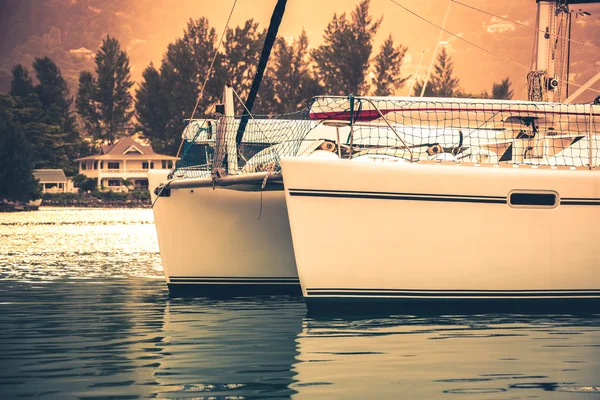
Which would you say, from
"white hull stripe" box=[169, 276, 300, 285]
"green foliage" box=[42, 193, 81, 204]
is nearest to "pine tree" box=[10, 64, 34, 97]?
"green foliage" box=[42, 193, 81, 204]

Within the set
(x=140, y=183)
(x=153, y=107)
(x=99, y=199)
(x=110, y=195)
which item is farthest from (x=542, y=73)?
(x=140, y=183)

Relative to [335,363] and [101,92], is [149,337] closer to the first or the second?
[335,363]

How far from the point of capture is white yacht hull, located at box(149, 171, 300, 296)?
13.7 m

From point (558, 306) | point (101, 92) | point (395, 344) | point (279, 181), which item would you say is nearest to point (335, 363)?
point (395, 344)

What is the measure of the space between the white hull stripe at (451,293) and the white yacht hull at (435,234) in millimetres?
13

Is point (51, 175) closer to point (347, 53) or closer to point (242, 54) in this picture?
point (242, 54)

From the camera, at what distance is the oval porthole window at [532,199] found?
11094mm

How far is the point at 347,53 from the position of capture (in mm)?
95438

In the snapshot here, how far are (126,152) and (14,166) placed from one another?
3792 cm

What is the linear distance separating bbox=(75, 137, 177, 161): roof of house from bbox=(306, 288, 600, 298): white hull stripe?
105425 millimetres

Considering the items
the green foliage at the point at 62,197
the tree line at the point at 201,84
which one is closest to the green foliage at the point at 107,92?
the tree line at the point at 201,84

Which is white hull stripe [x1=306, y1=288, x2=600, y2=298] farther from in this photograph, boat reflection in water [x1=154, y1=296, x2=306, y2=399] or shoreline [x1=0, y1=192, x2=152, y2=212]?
shoreline [x1=0, y1=192, x2=152, y2=212]

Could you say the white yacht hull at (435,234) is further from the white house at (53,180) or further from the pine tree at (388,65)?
the white house at (53,180)

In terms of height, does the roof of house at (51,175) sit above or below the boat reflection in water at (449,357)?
above
